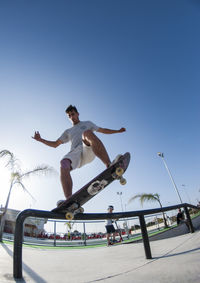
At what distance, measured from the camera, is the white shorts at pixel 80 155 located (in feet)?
6.66

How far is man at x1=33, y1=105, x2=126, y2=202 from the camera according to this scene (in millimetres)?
1837

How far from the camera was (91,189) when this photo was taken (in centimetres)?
157

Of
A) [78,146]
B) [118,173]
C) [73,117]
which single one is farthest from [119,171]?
[73,117]

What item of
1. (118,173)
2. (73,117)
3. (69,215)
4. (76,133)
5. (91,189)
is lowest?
(69,215)

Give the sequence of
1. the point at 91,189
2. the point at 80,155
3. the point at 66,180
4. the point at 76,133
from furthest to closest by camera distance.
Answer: the point at 76,133
the point at 80,155
the point at 66,180
the point at 91,189

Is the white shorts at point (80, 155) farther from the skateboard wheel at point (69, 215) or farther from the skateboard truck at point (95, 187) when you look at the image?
the skateboard wheel at point (69, 215)

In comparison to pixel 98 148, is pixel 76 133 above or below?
above

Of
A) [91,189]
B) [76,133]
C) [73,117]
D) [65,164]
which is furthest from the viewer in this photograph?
[73,117]

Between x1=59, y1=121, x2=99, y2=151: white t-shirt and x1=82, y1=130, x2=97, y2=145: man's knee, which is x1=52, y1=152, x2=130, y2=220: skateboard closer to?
x1=82, y1=130, x2=97, y2=145: man's knee

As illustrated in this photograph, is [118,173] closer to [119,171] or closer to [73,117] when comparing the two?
[119,171]

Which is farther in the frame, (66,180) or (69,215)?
(66,180)

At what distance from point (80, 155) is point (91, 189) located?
65 cm

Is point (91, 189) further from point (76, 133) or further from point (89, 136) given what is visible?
point (76, 133)

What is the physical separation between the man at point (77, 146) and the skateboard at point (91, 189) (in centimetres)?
15
